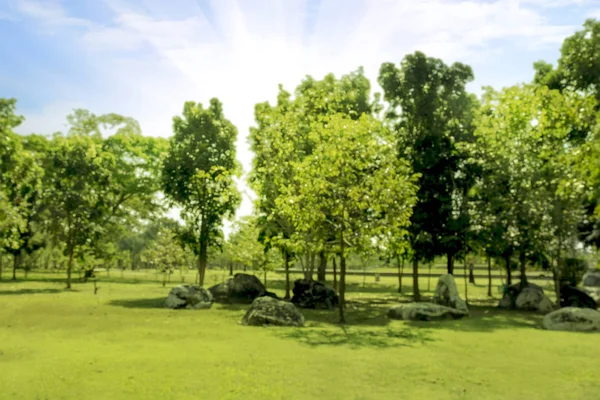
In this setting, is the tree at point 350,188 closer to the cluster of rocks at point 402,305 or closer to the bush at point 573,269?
the cluster of rocks at point 402,305

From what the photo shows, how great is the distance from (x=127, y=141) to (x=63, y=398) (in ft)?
181

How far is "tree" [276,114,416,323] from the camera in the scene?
22375 mm

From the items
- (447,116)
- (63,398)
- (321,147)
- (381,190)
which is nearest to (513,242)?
(447,116)

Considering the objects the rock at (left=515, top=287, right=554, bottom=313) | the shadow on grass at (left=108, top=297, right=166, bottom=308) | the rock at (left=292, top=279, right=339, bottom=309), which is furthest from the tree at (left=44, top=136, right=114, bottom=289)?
the rock at (left=515, top=287, right=554, bottom=313)

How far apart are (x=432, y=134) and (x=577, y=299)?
13485 mm

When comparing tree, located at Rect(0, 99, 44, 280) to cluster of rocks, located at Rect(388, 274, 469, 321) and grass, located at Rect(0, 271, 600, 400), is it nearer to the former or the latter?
grass, located at Rect(0, 271, 600, 400)

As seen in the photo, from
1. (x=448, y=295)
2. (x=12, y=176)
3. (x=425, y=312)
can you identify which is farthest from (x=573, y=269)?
(x=12, y=176)

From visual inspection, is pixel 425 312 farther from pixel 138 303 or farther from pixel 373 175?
pixel 138 303

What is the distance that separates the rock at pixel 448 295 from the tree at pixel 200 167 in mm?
16697

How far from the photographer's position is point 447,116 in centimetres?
3647

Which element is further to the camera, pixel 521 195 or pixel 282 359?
pixel 521 195

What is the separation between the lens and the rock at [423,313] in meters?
24.5

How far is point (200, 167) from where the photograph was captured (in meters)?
40.4

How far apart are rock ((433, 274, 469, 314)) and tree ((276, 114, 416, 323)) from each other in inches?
283
